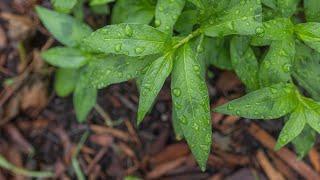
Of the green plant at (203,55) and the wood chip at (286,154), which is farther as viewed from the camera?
the wood chip at (286,154)

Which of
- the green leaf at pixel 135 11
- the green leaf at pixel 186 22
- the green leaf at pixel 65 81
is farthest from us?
the green leaf at pixel 65 81

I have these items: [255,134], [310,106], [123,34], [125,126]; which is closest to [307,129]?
[310,106]

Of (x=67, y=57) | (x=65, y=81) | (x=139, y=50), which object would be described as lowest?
(x=65, y=81)

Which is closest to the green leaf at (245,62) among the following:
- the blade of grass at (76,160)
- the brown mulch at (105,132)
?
the brown mulch at (105,132)

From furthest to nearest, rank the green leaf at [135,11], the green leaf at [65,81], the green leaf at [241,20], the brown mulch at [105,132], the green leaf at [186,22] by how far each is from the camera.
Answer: the brown mulch at [105,132]
the green leaf at [65,81]
the green leaf at [135,11]
the green leaf at [186,22]
the green leaf at [241,20]

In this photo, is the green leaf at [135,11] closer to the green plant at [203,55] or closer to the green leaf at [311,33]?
the green plant at [203,55]

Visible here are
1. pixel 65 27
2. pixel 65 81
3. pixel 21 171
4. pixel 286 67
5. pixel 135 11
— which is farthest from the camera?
pixel 21 171

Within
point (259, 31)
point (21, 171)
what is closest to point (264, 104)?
point (259, 31)

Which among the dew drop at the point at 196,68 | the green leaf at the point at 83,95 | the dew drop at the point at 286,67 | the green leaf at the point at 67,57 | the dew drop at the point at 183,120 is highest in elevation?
the dew drop at the point at 196,68

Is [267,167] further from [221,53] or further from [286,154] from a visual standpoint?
[221,53]
